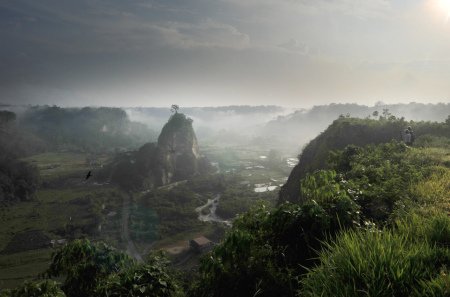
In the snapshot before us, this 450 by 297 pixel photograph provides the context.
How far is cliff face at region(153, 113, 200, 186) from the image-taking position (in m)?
85.8

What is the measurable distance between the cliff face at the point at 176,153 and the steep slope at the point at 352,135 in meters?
66.6

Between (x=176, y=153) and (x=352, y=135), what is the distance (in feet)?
272

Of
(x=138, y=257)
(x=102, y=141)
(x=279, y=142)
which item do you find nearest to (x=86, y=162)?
(x=102, y=141)

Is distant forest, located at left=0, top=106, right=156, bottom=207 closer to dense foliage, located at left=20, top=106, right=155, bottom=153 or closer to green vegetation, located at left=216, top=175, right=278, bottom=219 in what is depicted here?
dense foliage, located at left=20, top=106, right=155, bottom=153

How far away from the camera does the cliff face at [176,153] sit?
8581cm

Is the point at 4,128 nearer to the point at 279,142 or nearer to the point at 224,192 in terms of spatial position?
the point at 224,192

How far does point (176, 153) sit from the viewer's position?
98.5 m

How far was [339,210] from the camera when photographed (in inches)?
173

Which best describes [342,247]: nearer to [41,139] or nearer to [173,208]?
[173,208]

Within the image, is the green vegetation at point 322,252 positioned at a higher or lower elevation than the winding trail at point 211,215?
higher

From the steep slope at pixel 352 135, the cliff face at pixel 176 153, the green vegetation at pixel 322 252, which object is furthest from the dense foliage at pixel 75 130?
the green vegetation at pixel 322 252

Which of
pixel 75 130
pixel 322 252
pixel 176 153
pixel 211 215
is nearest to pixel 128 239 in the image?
pixel 211 215

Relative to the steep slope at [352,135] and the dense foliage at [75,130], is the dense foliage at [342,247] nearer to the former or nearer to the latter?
the steep slope at [352,135]

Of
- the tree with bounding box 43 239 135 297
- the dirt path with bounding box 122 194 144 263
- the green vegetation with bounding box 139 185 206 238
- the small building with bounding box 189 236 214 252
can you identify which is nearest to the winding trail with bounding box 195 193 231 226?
the green vegetation with bounding box 139 185 206 238
